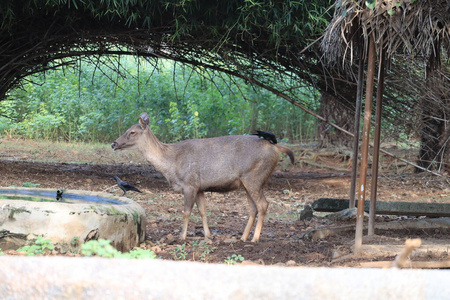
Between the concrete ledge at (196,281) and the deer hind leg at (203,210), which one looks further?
the deer hind leg at (203,210)

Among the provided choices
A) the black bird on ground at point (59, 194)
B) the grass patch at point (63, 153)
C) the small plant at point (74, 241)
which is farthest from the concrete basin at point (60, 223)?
the grass patch at point (63, 153)

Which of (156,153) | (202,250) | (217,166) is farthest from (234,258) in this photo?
(156,153)

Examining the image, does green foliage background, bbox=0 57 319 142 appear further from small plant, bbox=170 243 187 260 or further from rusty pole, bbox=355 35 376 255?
rusty pole, bbox=355 35 376 255

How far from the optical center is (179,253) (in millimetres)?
5672

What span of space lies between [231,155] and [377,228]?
1.99 meters

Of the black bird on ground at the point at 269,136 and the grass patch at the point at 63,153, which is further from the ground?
the black bird on ground at the point at 269,136

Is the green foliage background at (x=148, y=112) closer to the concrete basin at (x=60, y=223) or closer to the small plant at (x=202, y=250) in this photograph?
the small plant at (x=202, y=250)

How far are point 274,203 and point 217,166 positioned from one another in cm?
310

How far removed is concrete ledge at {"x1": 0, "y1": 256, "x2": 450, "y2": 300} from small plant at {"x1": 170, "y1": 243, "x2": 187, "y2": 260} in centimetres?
323

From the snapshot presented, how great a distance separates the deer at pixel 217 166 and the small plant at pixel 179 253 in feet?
2.50

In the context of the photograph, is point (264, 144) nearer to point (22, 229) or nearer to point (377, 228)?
point (377, 228)

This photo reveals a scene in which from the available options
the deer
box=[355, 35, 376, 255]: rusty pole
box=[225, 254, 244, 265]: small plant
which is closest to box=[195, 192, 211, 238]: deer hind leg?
the deer

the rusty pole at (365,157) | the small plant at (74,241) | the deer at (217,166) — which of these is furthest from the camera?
the deer at (217,166)

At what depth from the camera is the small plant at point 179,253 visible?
5.44 m
